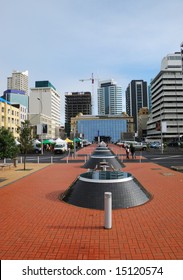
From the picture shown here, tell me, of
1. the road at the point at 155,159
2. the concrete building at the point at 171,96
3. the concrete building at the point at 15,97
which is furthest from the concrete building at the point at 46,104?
the road at the point at 155,159

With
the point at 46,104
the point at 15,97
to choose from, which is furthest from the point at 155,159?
the point at 15,97

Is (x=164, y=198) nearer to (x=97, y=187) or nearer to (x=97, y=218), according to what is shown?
(x=97, y=187)

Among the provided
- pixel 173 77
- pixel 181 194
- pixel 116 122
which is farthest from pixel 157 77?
pixel 181 194

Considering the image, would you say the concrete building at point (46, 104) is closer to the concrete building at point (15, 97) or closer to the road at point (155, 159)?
the concrete building at point (15, 97)

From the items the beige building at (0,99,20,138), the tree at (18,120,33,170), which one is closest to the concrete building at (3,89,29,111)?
the beige building at (0,99,20,138)

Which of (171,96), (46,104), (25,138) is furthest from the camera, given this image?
(46,104)

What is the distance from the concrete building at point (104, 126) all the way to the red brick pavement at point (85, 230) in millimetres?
150893

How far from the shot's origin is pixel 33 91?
165500 millimetres

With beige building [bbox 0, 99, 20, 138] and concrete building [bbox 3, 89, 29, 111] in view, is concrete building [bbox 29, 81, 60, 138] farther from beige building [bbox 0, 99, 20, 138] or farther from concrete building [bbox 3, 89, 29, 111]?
beige building [bbox 0, 99, 20, 138]

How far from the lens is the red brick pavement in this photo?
5.20 meters

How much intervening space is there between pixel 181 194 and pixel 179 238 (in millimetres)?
5163

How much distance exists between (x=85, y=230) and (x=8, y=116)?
76.2 m

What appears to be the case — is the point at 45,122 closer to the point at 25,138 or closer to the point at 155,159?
the point at 155,159

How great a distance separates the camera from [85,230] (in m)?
6.57
